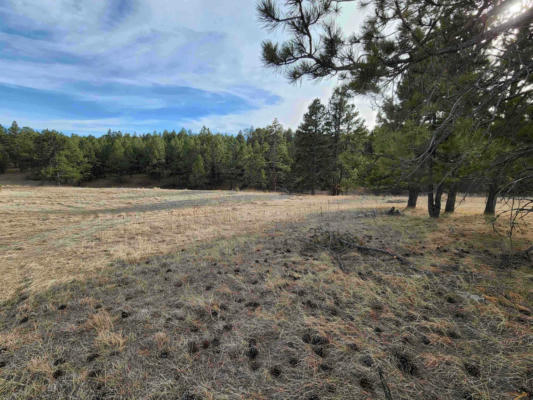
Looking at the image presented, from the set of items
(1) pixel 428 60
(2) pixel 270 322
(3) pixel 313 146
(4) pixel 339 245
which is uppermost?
(3) pixel 313 146

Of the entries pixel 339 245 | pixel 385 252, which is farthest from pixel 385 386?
pixel 339 245

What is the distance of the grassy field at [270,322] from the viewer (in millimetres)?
1479

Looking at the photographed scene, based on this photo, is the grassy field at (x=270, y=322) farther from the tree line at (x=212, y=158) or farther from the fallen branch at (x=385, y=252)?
the tree line at (x=212, y=158)

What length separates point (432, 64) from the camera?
3.07m

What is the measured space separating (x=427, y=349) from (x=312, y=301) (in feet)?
3.53

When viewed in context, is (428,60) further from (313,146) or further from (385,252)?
(313,146)

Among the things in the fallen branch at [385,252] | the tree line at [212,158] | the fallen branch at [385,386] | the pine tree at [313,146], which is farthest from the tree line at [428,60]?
the pine tree at [313,146]

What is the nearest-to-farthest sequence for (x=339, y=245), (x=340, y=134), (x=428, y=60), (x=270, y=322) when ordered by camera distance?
(x=270, y=322), (x=428, y=60), (x=339, y=245), (x=340, y=134)

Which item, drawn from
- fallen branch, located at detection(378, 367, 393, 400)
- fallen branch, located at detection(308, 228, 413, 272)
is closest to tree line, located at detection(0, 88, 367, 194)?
fallen branch, located at detection(308, 228, 413, 272)

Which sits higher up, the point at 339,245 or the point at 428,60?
the point at 428,60

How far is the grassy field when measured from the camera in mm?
1479

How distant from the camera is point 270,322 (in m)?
2.11

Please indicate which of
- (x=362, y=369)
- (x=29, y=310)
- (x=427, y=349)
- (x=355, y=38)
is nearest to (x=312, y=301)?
(x=362, y=369)

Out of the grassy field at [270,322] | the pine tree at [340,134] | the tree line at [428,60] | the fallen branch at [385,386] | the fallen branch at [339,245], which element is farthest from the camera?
the pine tree at [340,134]
